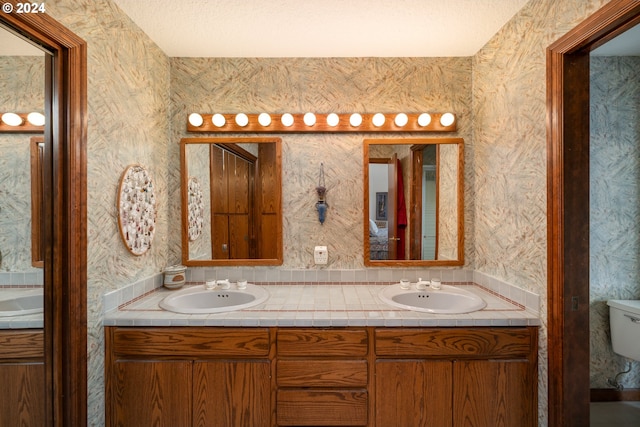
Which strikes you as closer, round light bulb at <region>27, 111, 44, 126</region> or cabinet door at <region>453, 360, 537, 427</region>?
round light bulb at <region>27, 111, 44, 126</region>

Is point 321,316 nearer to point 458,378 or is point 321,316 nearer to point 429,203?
point 458,378

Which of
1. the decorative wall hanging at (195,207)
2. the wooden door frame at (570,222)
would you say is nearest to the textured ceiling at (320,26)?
the wooden door frame at (570,222)

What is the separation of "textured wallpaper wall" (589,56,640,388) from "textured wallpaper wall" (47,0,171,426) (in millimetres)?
2962

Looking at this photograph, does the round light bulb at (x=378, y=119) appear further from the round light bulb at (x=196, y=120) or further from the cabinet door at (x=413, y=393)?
the cabinet door at (x=413, y=393)

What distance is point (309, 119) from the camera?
6.57ft

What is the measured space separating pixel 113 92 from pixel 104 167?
402 millimetres

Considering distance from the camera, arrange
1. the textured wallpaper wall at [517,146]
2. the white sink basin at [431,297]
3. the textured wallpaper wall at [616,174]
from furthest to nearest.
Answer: the textured wallpaper wall at [616,174] < the white sink basin at [431,297] < the textured wallpaper wall at [517,146]

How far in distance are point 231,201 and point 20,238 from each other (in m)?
1.07

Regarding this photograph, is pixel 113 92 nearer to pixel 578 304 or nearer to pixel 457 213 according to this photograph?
pixel 457 213

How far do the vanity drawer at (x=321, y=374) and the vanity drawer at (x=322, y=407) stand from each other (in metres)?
0.04

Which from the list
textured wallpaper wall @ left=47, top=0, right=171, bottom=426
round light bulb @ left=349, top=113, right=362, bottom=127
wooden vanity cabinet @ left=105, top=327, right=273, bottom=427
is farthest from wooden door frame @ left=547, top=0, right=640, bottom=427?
textured wallpaper wall @ left=47, top=0, right=171, bottom=426

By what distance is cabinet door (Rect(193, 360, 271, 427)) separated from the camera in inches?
58.2

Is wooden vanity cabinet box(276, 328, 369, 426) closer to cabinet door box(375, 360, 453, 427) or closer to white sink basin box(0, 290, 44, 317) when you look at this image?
cabinet door box(375, 360, 453, 427)

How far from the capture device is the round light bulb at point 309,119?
2.00 meters
